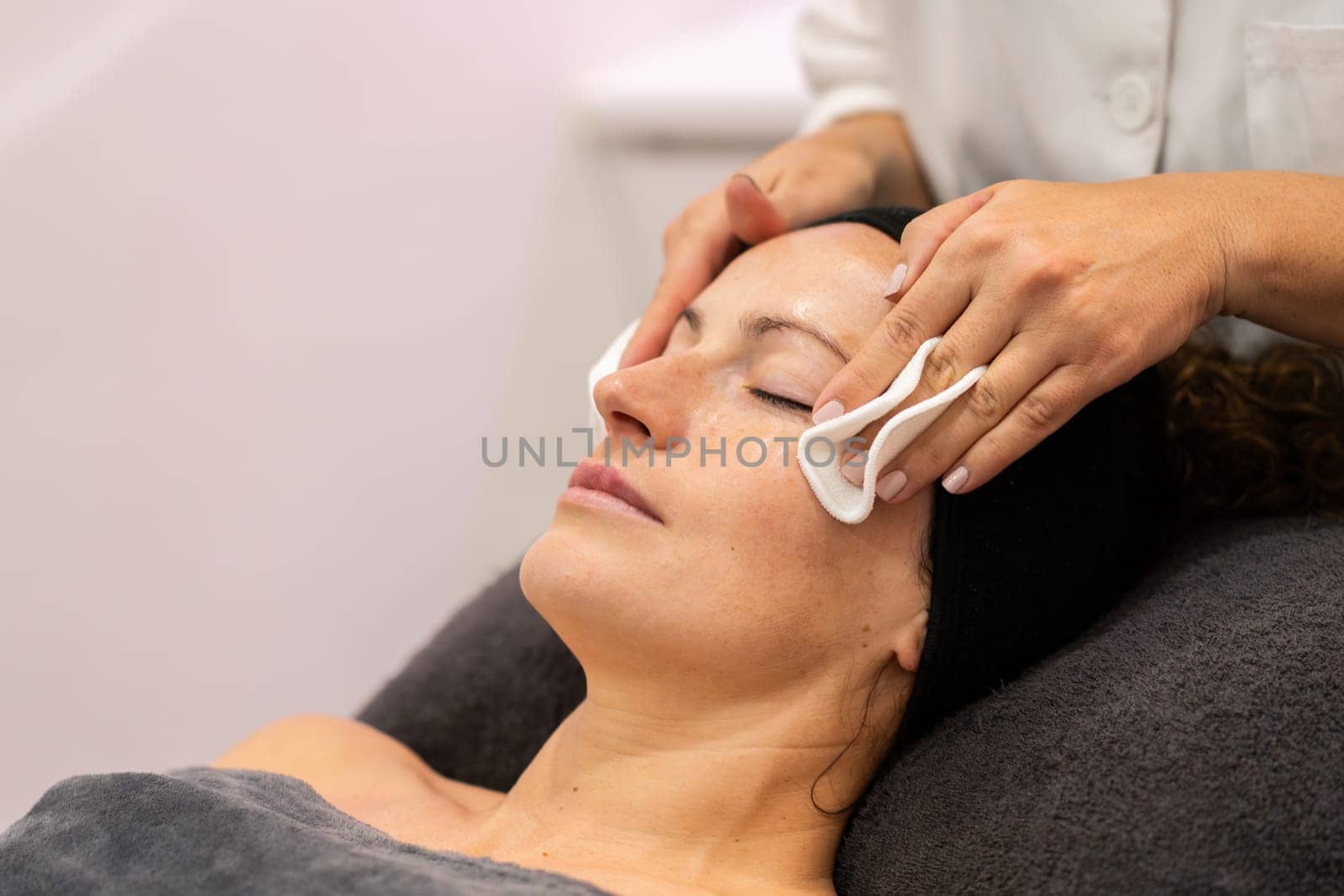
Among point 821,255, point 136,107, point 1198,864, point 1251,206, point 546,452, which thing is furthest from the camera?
point 546,452

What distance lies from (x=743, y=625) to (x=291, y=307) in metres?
1.19

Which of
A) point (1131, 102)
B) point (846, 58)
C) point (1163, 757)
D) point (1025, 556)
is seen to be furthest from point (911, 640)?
point (846, 58)

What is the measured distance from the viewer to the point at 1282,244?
100cm

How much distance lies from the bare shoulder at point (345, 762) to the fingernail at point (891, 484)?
611mm

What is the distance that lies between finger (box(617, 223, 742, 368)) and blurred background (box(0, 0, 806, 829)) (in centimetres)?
79

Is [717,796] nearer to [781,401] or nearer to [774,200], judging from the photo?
[781,401]

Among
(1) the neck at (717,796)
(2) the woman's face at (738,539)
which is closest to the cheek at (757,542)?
(2) the woman's face at (738,539)

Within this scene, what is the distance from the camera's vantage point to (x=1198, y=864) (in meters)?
0.89

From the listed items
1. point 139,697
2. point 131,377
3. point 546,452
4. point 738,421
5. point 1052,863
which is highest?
point 738,421

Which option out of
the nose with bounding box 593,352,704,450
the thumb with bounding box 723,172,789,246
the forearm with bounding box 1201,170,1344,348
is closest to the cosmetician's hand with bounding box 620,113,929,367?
the thumb with bounding box 723,172,789,246

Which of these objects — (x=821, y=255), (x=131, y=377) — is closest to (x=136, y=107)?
(x=131, y=377)

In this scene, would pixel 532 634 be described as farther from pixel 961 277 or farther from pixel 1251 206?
pixel 1251 206

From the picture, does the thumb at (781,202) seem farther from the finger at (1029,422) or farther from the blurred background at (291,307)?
the blurred background at (291,307)

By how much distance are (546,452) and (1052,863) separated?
1490 millimetres
